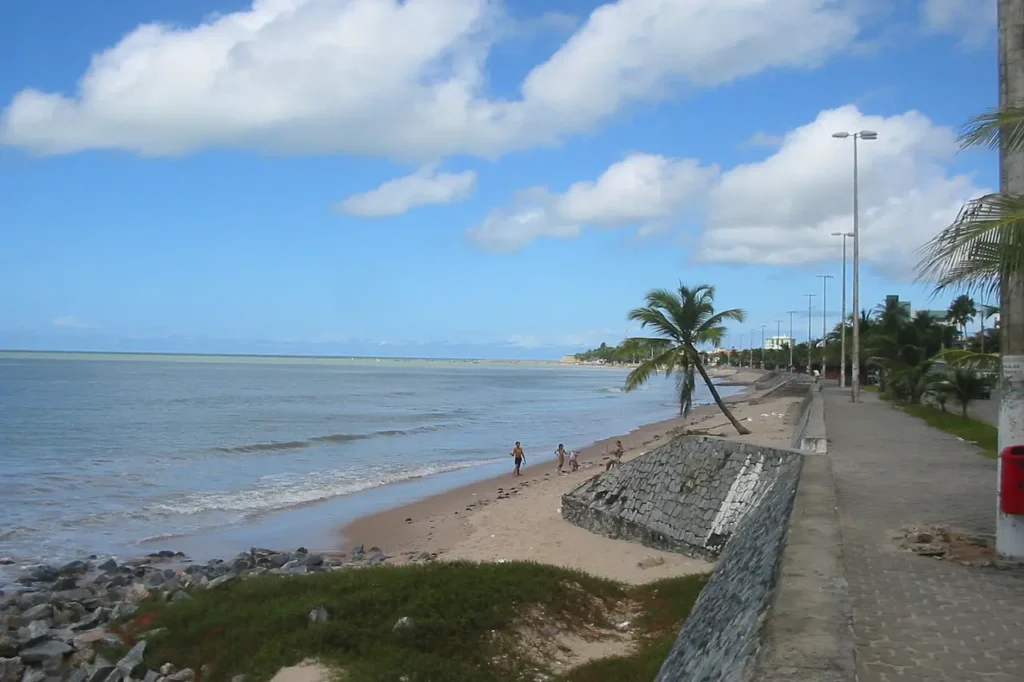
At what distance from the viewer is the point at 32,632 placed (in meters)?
10.0

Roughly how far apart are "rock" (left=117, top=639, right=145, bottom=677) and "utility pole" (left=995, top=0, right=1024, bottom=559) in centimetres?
790

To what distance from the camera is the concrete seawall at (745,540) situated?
4.23m

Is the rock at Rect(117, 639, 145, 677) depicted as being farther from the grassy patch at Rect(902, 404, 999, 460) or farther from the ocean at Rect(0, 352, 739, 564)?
the grassy patch at Rect(902, 404, 999, 460)

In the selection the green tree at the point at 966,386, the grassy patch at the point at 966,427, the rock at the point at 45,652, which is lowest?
the rock at the point at 45,652

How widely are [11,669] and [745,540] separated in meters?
7.80

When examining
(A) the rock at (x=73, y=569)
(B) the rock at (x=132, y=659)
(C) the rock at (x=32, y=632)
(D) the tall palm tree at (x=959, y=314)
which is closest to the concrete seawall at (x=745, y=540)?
(B) the rock at (x=132, y=659)

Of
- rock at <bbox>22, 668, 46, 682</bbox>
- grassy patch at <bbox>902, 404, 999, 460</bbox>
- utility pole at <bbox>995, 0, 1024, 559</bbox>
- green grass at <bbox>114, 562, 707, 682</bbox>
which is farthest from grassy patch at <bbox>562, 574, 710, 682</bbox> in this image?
grassy patch at <bbox>902, 404, 999, 460</bbox>

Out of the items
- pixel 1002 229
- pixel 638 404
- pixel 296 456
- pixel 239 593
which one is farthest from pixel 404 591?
pixel 638 404

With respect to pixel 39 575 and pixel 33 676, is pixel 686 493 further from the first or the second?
pixel 39 575

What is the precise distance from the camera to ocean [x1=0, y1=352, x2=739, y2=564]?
1817cm

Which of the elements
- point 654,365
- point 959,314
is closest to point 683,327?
point 654,365

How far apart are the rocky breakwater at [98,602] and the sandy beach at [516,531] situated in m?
1.19

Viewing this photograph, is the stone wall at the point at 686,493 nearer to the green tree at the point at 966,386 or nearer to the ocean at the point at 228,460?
the ocean at the point at 228,460

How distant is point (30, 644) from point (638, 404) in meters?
57.8
